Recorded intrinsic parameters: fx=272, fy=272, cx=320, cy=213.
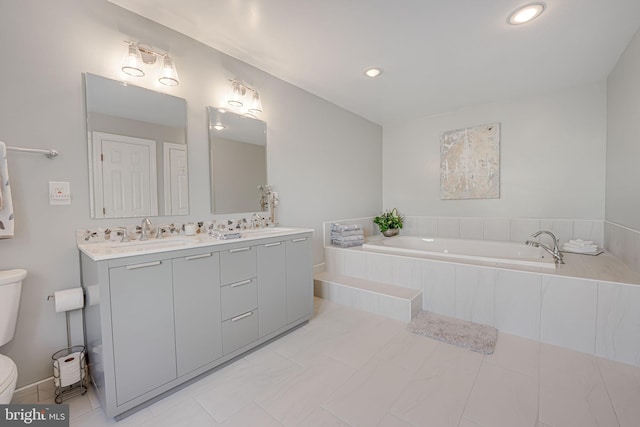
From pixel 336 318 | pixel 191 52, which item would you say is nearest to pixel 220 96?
pixel 191 52

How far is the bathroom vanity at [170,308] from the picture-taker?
4.37 feet

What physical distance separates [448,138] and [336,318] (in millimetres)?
2902

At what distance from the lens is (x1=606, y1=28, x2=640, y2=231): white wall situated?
2092 millimetres

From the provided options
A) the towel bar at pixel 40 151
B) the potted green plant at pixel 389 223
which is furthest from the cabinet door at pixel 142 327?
the potted green plant at pixel 389 223

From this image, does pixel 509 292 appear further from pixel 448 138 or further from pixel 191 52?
pixel 191 52

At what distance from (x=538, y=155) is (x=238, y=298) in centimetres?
367

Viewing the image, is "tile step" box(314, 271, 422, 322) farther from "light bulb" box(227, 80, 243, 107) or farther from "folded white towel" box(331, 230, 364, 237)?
"light bulb" box(227, 80, 243, 107)

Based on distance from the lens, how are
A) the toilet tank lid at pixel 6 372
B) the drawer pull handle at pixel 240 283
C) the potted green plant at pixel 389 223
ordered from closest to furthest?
the toilet tank lid at pixel 6 372 → the drawer pull handle at pixel 240 283 → the potted green plant at pixel 389 223

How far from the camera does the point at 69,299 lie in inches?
60.1

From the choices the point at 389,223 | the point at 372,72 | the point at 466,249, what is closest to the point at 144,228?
the point at 372,72

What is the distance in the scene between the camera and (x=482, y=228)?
3.60 meters

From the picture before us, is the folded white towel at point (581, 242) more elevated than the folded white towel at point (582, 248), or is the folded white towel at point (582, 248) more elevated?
the folded white towel at point (581, 242)

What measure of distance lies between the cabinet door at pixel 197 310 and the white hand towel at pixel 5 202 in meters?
0.80

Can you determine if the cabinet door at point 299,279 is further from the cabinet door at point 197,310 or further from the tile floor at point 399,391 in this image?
the cabinet door at point 197,310
